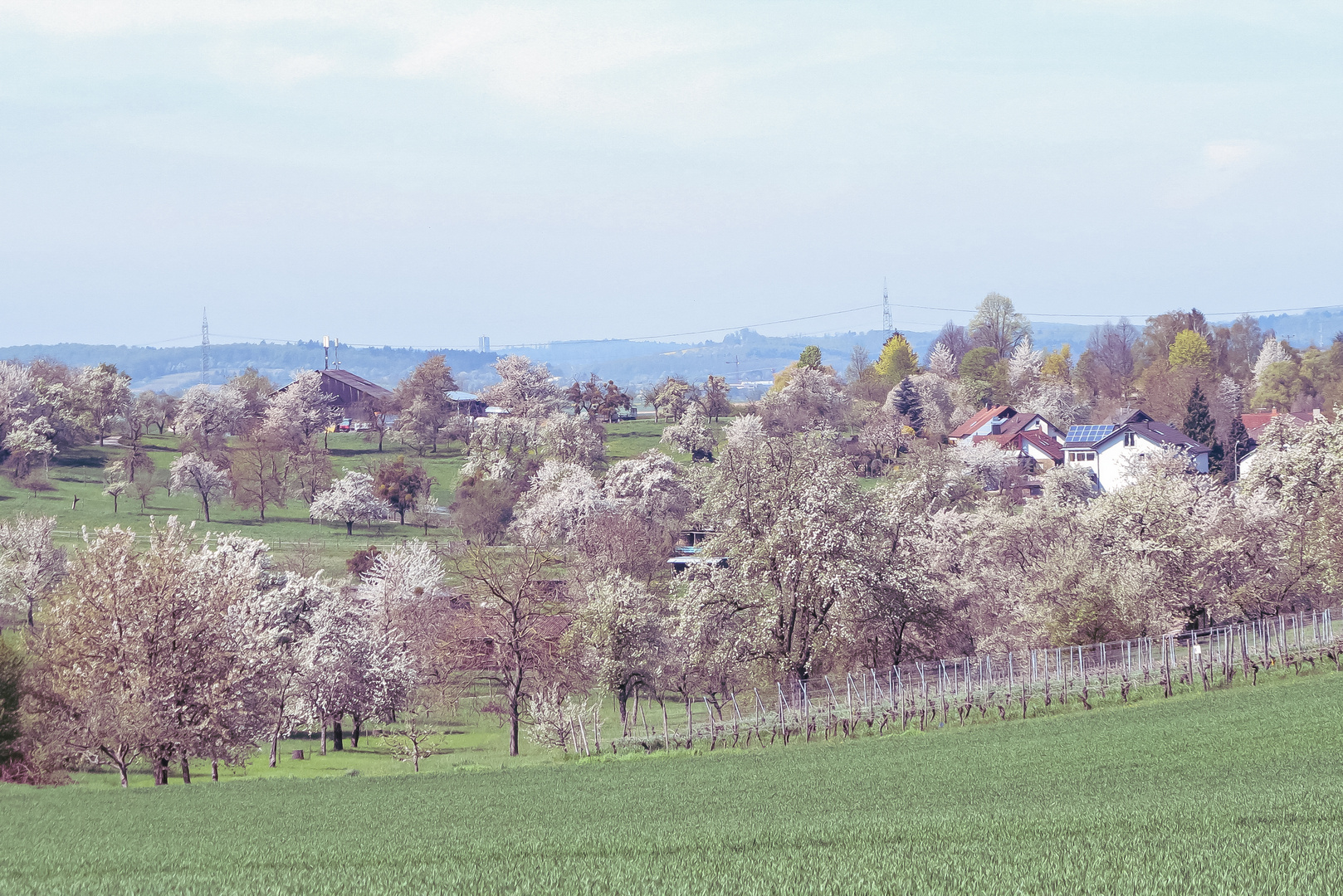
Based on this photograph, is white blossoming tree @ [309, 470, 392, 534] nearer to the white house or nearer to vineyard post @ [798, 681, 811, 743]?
vineyard post @ [798, 681, 811, 743]

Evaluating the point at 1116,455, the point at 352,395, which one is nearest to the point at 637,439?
the point at 352,395

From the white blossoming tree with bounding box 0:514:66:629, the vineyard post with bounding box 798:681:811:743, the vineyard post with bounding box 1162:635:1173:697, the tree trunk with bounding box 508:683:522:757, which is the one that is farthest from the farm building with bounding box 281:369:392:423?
the vineyard post with bounding box 1162:635:1173:697

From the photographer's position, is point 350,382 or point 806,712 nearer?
point 806,712

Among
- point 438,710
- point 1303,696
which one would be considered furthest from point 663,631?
point 1303,696

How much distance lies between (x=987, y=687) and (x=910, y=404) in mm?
124770

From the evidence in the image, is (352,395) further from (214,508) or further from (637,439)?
(214,508)

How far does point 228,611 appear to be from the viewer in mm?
51094

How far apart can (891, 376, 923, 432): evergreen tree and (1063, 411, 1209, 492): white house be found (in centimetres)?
2963

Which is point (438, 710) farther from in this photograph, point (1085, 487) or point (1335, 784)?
point (1085, 487)

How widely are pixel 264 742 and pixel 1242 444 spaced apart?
118 m

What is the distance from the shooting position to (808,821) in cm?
1981

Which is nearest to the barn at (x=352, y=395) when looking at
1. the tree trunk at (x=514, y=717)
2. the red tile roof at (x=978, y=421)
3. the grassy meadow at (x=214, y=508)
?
the grassy meadow at (x=214, y=508)

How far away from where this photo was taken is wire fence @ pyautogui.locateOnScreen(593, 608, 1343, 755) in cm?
4450

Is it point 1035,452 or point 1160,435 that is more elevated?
point 1160,435
